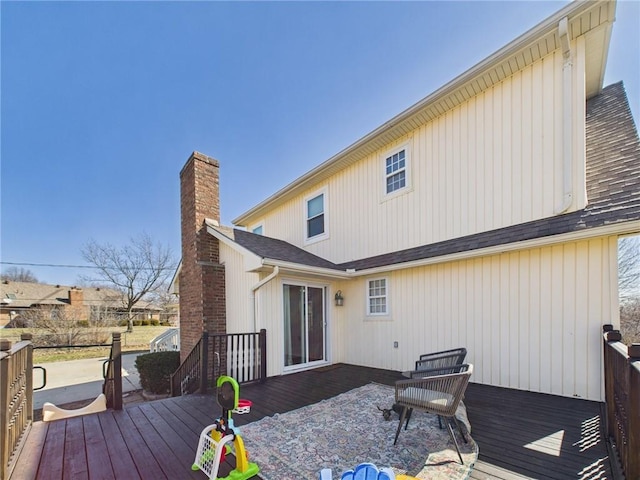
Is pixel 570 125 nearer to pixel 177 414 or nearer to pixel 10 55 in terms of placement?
pixel 177 414

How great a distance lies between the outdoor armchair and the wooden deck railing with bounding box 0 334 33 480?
11.3ft

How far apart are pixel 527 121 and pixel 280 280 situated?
562 cm

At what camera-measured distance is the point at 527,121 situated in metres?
5.07

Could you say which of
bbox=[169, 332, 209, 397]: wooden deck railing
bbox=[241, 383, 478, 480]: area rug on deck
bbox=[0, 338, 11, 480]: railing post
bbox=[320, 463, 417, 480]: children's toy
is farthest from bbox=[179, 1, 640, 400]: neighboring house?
bbox=[320, 463, 417, 480]: children's toy

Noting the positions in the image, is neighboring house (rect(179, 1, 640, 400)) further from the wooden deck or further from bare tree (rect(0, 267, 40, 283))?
bare tree (rect(0, 267, 40, 283))

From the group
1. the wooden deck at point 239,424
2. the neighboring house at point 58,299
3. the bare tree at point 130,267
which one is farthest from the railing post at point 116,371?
the bare tree at point 130,267

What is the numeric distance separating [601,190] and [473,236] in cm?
192

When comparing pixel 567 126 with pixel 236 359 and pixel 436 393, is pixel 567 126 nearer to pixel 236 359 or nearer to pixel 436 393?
pixel 436 393

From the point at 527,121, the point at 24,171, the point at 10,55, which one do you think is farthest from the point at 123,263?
the point at 527,121

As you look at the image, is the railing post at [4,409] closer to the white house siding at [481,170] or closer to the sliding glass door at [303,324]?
the sliding glass door at [303,324]

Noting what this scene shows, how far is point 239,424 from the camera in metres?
3.75

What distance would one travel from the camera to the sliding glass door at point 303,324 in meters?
6.73

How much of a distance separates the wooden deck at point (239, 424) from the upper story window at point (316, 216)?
4.92 metres

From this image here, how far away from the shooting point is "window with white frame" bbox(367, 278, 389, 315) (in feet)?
22.7
